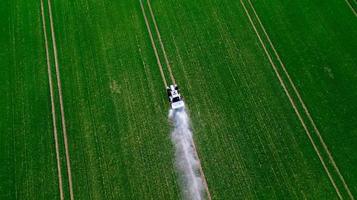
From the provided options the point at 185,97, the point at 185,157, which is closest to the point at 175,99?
the point at 185,97

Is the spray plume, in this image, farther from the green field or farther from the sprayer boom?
the green field

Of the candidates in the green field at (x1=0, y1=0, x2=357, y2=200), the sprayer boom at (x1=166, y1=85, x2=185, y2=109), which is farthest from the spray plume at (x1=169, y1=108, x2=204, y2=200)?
the green field at (x1=0, y1=0, x2=357, y2=200)

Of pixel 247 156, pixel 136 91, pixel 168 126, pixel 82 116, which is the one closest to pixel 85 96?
pixel 82 116

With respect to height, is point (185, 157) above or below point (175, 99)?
below

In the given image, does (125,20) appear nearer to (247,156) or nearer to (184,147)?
(184,147)

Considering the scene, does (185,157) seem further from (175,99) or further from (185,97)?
(185,97)

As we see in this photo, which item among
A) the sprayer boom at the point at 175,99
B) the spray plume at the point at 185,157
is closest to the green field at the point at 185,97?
the spray plume at the point at 185,157
